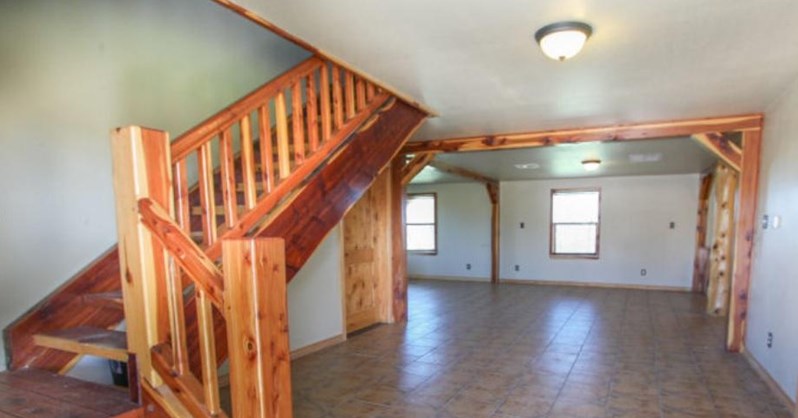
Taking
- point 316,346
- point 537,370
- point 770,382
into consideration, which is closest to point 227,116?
point 316,346

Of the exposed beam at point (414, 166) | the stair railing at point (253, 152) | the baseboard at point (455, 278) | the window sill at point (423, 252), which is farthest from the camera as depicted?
the window sill at point (423, 252)

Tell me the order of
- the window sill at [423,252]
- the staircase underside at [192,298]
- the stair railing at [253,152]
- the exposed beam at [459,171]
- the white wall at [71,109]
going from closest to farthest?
the stair railing at [253,152] → the staircase underside at [192,298] → the white wall at [71,109] → the exposed beam at [459,171] → the window sill at [423,252]

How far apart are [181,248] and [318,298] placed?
2.73m

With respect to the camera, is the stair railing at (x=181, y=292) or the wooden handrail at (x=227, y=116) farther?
the wooden handrail at (x=227, y=116)

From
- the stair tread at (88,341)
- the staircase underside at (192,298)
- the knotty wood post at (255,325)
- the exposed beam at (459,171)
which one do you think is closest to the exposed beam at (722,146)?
the exposed beam at (459,171)

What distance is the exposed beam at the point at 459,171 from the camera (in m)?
6.23

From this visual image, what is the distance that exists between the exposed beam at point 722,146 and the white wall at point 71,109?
175 inches

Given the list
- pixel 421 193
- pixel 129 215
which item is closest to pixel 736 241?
pixel 129 215

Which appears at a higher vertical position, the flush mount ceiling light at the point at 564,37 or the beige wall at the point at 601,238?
the flush mount ceiling light at the point at 564,37

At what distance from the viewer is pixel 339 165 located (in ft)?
8.57

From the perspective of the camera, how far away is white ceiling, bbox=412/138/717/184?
16.4ft

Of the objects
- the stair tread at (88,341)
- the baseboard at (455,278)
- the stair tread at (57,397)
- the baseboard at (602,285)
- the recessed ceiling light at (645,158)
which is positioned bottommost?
the baseboard at (455,278)

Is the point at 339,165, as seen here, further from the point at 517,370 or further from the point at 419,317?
the point at 419,317

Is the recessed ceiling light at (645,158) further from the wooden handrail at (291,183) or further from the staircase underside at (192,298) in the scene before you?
the staircase underside at (192,298)
